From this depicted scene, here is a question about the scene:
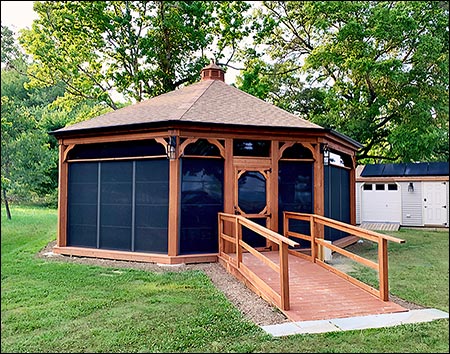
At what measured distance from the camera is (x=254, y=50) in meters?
11.5

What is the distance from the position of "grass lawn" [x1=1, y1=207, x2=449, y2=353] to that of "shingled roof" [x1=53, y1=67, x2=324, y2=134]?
266cm

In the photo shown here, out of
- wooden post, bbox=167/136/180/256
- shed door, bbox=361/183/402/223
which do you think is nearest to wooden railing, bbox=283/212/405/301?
wooden post, bbox=167/136/180/256

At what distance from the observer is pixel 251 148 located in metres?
7.34

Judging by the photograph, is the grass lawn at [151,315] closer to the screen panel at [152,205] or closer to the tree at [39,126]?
the screen panel at [152,205]

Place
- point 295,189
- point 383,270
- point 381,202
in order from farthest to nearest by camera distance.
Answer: point 381,202 < point 295,189 < point 383,270

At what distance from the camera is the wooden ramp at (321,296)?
396 centimetres

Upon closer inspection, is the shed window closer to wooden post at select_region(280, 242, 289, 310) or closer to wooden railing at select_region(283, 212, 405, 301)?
wooden railing at select_region(283, 212, 405, 301)

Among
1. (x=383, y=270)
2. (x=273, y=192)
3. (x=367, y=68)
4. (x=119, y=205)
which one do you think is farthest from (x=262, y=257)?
(x=367, y=68)

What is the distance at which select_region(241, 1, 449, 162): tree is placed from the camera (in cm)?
487

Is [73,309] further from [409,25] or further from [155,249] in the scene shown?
[409,25]

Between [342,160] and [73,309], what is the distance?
24.8 feet

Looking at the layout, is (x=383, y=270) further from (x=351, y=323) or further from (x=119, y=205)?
(x=119, y=205)

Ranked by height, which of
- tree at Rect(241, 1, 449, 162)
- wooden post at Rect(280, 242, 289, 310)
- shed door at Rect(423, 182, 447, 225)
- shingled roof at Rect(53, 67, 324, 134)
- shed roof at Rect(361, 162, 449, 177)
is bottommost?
wooden post at Rect(280, 242, 289, 310)

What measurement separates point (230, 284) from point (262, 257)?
3.30 feet
